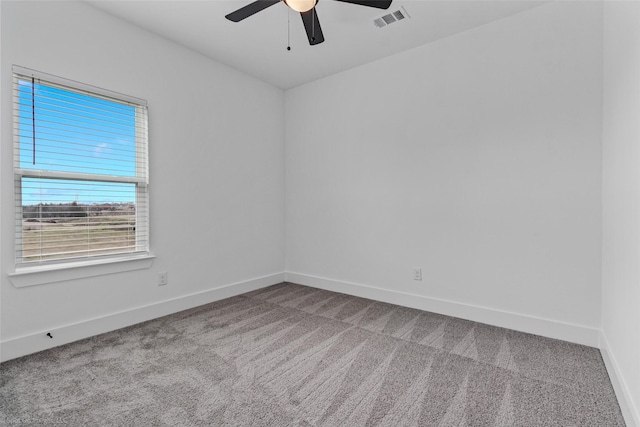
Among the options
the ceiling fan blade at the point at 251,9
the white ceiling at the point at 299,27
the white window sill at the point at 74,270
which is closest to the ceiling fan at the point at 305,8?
the ceiling fan blade at the point at 251,9

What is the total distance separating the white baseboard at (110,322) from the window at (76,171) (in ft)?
1.79

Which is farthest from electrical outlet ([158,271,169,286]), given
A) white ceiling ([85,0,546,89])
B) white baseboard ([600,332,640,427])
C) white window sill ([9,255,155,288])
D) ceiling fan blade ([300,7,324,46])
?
white baseboard ([600,332,640,427])

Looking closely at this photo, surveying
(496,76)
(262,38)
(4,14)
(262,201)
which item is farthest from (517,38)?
(4,14)

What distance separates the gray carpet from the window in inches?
32.2

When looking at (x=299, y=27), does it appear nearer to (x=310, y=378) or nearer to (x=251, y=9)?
(x=251, y=9)

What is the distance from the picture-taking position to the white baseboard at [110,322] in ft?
7.05

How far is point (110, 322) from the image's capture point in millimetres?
2611

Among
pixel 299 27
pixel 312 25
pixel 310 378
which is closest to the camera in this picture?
pixel 310 378

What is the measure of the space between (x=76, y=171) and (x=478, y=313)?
379cm

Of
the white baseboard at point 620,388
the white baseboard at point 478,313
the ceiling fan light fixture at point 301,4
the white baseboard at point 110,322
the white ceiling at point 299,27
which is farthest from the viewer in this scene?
the white ceiling at point 299,27

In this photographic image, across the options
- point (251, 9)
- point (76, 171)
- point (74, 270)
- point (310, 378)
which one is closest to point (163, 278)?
point (74, 270)

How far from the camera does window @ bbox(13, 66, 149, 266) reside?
2207mm

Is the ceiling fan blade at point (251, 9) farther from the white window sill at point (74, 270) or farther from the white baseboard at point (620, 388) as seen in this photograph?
the white baseboard at point (620, 388)

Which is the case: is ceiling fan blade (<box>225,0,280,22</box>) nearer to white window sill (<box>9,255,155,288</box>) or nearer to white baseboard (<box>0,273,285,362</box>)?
white window sill (<box>9,255,155,288</box>)
